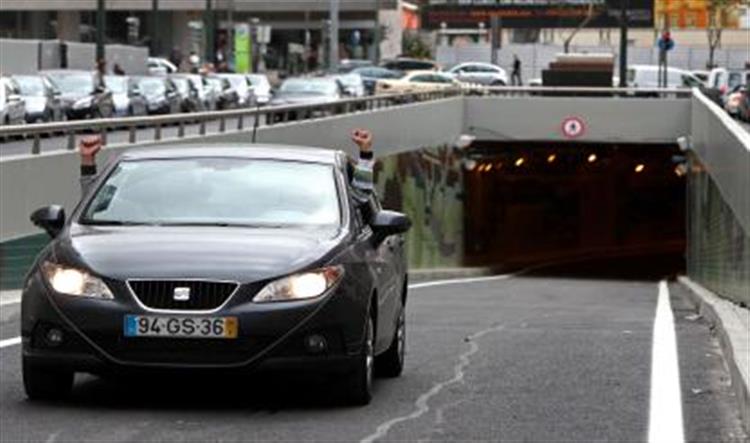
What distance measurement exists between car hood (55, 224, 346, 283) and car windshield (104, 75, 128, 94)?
34.2 meters

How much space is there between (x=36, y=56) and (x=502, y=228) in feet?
58.4

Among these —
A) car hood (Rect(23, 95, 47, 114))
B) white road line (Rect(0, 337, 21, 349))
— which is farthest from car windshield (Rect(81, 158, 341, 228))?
car hood (Rect(23, 95, 47, 114))

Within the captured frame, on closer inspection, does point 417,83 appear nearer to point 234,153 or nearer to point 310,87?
point 310,87

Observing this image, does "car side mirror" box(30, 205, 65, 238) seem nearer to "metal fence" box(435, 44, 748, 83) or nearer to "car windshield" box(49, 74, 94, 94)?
"car windshield" box(49, 74, 94, 94)

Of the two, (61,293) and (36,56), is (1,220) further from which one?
(36,56)

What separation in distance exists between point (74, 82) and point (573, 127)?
14058 millimetres

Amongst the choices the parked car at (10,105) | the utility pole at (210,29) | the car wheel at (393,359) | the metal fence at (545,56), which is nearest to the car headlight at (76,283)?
the car wheel at (393,359)

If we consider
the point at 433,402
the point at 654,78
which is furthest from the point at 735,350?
the point at 654,78

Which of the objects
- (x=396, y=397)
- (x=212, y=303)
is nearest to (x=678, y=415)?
(x=396, y=397)

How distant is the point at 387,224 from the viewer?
31.4ft

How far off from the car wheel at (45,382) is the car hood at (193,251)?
65 centimetres

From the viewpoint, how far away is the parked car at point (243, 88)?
2013 inches

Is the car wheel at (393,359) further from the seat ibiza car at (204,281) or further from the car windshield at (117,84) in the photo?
the car windshield at (117,84)

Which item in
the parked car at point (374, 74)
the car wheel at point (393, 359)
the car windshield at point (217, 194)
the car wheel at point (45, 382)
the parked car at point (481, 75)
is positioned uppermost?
the car windshield at point (217, 194)
